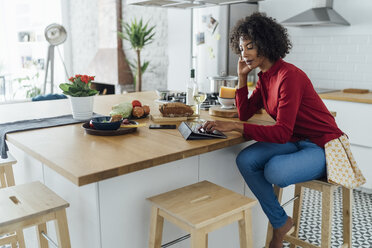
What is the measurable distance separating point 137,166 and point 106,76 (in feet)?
17.8

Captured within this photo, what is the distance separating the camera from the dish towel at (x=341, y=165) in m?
1.99

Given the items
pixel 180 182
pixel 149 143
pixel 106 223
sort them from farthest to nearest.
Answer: pixel 180 182 → pixel 149 143 → pixel 106 223

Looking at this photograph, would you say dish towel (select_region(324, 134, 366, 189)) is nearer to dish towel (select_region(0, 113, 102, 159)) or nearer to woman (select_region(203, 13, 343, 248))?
woman (select_region(203, 13, 343, 248))

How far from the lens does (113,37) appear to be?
21.7ft

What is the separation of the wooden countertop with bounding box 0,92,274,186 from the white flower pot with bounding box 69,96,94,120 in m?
0.14

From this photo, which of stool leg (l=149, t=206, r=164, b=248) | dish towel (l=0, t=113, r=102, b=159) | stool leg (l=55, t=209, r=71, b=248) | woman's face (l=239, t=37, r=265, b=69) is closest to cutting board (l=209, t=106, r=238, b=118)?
woman's face (l=239, t=37, r=265, b=69)

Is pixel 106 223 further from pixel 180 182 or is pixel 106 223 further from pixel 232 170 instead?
pixel 232 170

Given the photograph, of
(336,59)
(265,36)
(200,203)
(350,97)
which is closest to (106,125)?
(200,203)

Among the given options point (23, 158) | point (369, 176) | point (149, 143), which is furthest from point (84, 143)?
point (369, 176)

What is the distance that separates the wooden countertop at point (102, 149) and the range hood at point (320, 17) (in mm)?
1955

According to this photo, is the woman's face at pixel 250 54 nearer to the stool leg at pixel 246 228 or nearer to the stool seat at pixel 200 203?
the stool seat at pixel 200 203

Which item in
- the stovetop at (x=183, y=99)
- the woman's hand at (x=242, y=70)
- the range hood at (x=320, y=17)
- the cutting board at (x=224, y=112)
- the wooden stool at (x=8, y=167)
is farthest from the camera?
the range hood at (x=320, y=17)

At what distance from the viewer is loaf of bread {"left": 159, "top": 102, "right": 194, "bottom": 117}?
2368mm

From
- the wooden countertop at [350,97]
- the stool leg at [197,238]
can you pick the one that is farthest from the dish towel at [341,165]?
the wooden countertop at [350,97]
